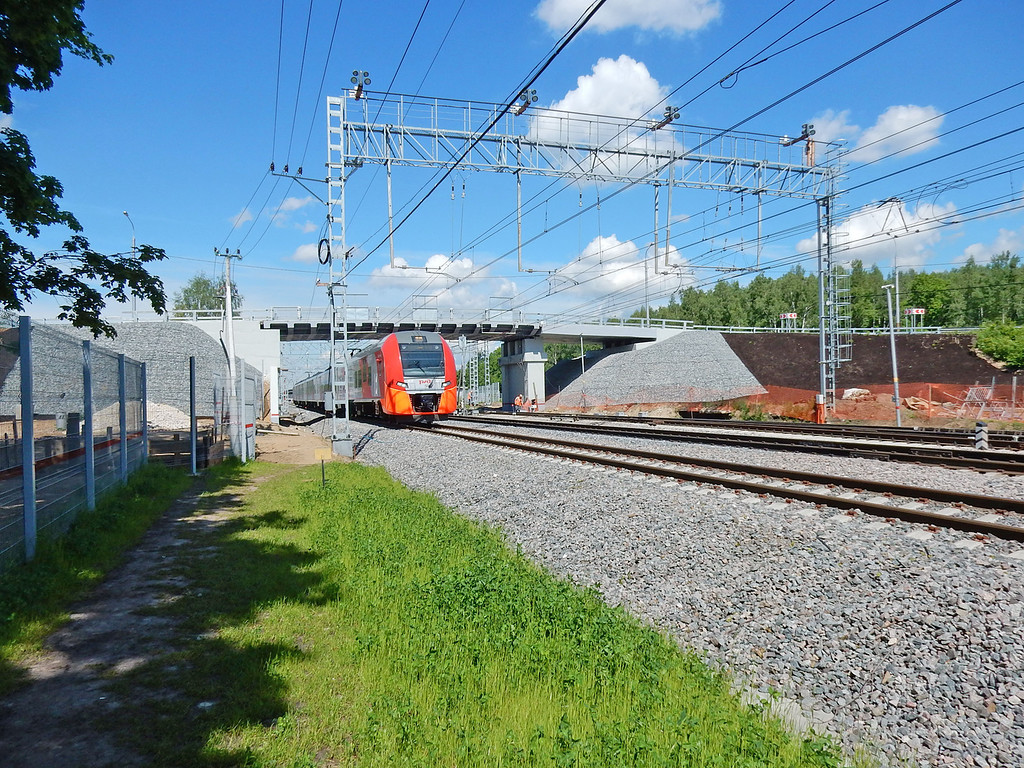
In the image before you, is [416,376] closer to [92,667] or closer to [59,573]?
[59,573]

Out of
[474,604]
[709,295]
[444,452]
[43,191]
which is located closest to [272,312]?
[444,452]

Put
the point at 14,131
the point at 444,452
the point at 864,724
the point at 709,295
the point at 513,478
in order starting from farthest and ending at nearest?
the point at 709,295 → the point at 444,452 → the point at 513,478 → the point at 14,131 → the point at 864,724

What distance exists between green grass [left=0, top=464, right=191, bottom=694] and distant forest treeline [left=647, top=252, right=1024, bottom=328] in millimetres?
93946

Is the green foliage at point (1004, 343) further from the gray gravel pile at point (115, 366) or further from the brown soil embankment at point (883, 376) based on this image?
the gray gravel pile at point (115, 366)

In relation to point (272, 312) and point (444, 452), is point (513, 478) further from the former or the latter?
point (272, 312)

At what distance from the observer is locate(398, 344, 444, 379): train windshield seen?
29.7m

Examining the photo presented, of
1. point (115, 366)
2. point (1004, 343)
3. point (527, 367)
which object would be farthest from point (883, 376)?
point (115, 366)

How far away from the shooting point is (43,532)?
6.93 meters

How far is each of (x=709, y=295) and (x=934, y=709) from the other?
118540 millimetres

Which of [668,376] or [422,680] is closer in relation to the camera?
[422,680]

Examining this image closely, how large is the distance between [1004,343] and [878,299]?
64517 millimetres

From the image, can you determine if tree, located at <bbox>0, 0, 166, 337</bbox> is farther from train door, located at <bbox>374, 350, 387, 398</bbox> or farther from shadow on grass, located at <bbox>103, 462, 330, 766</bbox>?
train door, located at <bbox>374, 350, 387, 398</bbox>

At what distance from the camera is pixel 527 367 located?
55.1 m

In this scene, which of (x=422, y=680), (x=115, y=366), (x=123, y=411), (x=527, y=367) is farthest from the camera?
(x=527, y=367)
